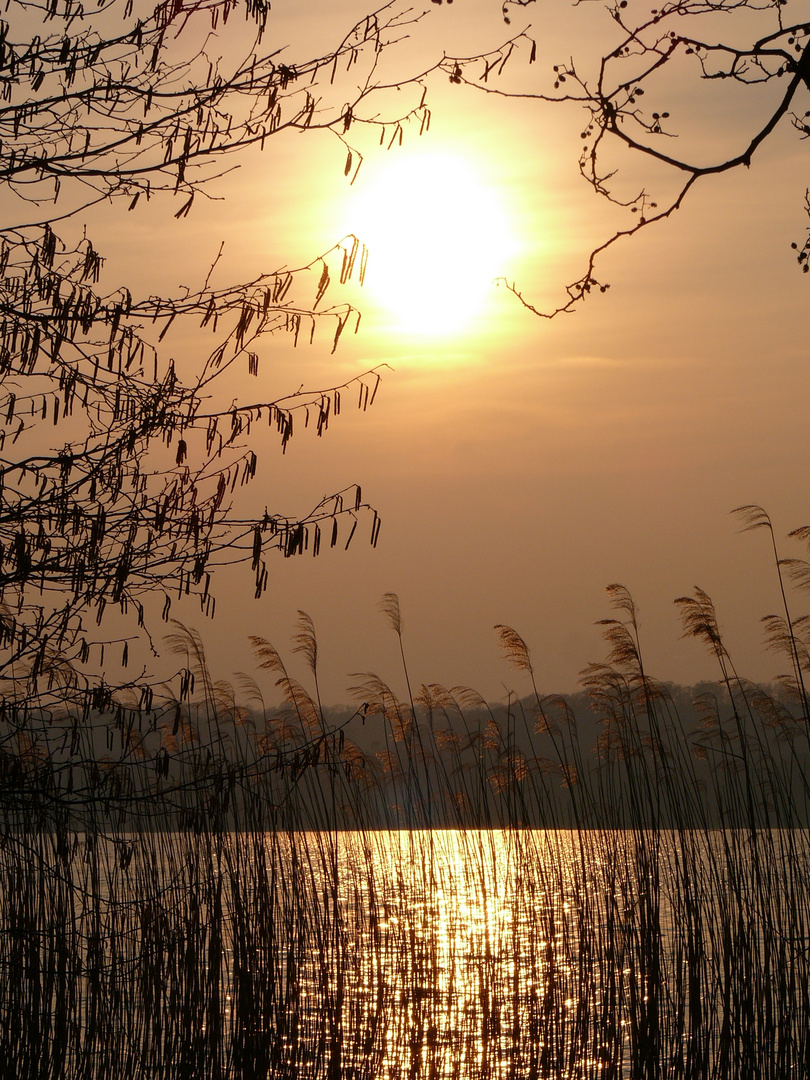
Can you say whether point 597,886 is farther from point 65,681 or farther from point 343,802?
point 65,681

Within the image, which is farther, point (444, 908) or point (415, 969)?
point (444, 908)

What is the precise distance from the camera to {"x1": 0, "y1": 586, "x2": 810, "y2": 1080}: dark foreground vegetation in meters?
4.97

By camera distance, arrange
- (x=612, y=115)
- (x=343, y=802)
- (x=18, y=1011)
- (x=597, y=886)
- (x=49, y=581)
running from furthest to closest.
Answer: (x=343, y=802), (x=597, y=886), (x=18, y=1011), (x=612, y=115), (x=49, y=581)

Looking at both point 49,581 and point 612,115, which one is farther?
point 612,115

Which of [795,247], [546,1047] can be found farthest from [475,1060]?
[795,247]

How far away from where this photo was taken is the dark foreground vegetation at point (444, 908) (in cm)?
497

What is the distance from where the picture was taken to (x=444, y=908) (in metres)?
7.40

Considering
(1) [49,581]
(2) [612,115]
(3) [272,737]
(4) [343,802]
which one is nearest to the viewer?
(1) [49,581]

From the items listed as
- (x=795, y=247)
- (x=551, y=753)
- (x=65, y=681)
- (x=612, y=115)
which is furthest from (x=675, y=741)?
(x=65, y=681)

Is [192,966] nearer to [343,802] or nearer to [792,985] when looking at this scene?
[343,802]

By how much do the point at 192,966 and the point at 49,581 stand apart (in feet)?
10.5

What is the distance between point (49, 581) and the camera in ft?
9.62

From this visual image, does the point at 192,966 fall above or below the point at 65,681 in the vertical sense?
below

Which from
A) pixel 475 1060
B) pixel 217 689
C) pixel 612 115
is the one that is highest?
pixel 612 115
